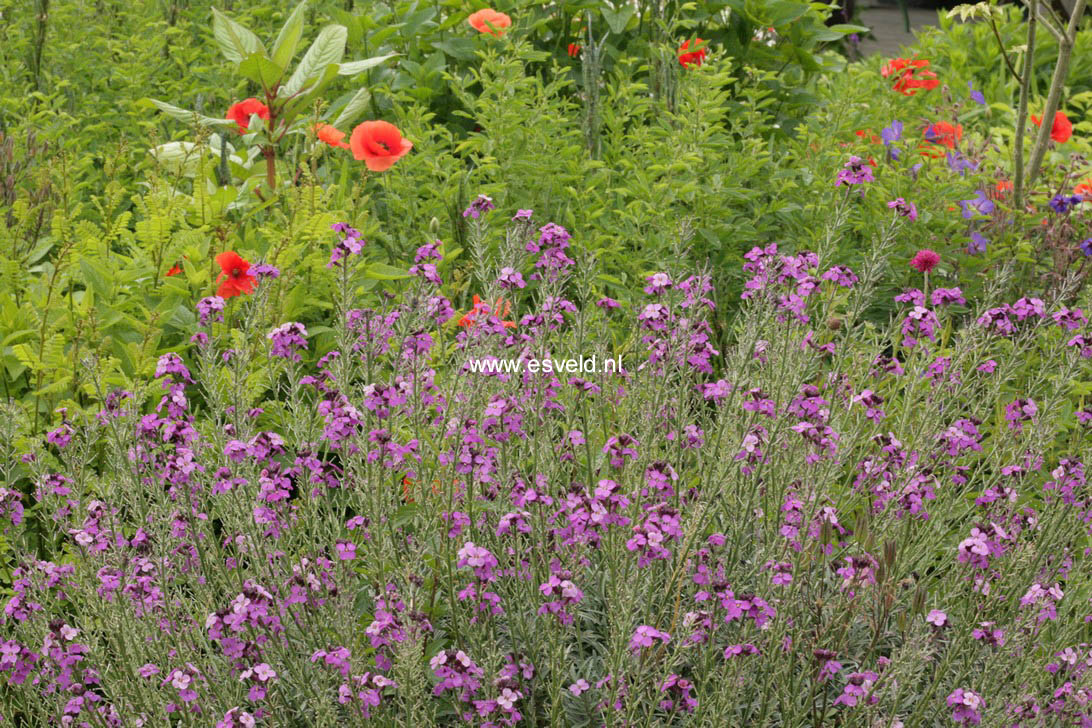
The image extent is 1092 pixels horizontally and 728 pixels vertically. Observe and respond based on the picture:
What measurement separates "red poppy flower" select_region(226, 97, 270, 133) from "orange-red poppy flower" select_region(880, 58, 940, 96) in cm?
268

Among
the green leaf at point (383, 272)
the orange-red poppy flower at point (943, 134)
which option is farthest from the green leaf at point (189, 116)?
the orange-red poppy flower at point (943, 134)

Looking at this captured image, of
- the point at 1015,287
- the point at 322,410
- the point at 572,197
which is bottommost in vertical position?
the point at 1015,287

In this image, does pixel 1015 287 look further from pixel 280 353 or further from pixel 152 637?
pixel 152 637

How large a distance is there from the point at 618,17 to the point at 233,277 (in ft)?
8.40

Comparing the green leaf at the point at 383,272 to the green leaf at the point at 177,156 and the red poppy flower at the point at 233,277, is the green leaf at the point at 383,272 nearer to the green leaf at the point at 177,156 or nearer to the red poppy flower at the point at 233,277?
the red poppy flower at the point at 233,277

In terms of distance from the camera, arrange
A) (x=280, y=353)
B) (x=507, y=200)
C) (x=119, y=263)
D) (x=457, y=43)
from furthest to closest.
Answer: (x=457, y=43) < (x=507, y=200) < (x=119, y=263) < (x=280, y=353)

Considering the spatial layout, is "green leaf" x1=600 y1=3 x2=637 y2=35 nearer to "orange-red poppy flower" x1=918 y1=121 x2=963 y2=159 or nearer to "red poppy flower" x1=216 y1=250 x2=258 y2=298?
"orange-red poppy flower" x1=918 y1=121 x2=963 y2=159

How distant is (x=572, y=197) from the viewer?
4141 mm

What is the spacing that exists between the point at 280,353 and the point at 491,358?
0.44m

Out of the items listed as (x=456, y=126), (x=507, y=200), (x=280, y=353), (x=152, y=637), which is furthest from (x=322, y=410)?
(x=456, y=126)

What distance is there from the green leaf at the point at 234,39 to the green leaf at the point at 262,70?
25 cm

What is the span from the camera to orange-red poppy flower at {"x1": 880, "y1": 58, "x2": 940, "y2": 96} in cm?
480

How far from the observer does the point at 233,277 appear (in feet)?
10.4

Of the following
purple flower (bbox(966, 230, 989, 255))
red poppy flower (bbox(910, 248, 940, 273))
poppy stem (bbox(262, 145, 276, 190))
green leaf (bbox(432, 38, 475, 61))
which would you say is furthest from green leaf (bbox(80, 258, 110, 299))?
purple flower (bbox(966, 230, 989, 255))
